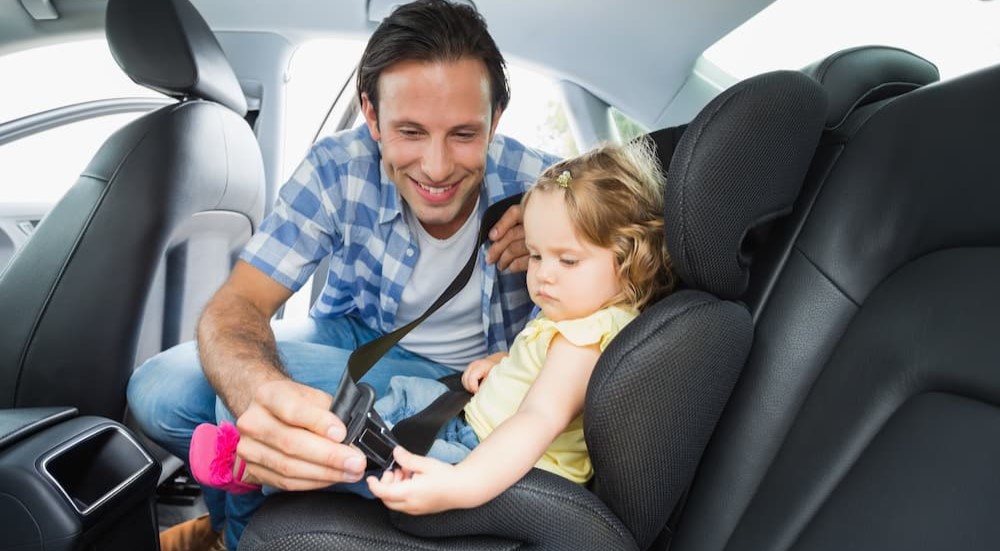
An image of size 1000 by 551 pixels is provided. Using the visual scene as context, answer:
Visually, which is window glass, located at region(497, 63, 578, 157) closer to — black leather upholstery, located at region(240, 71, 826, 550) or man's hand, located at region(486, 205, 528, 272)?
man's hand, located at region(486, 205, 528, 272)

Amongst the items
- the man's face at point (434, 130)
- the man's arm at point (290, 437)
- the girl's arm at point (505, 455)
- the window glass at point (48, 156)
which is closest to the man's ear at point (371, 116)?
the man's face at point (434, 130)

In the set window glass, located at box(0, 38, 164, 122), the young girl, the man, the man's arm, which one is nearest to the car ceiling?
window glass, located at box(0, 38, 164, 122)

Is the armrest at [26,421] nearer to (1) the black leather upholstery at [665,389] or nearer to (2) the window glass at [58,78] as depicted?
(1) the black leather upholstery at [665,389]

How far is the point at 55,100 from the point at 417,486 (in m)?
2.25

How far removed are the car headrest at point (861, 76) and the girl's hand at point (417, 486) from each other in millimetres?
838

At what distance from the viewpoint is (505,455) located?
1.01 m

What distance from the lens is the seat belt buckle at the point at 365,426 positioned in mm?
932

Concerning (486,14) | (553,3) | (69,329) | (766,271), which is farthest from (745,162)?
(69,329)

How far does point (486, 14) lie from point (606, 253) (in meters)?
1.22

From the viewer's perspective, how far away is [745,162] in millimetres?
1076

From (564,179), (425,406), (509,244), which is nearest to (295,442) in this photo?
(425,406)

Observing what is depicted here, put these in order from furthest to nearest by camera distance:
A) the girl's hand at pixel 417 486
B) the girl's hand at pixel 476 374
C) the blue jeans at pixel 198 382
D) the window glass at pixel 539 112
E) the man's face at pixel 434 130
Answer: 1. the window glass at pixel 539 112
2. the blue jeans at pixel 198 382
3. the man's face at pixel 434 130
4. the girl's hand at pixel 476 374
5. the girl's hand at pixel 417 486

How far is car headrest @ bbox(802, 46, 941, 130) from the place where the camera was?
4.04 feet

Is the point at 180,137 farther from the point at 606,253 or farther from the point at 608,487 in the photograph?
the point at 608,487
